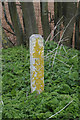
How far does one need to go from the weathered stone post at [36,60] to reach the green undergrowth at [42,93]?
0.17 meters

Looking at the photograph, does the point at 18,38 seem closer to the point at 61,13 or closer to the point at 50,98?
the point at 61,13

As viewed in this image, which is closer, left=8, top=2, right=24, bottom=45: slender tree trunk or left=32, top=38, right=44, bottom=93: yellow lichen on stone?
left=32, top=38, right=44, bottom=93: yellow lichen on stone

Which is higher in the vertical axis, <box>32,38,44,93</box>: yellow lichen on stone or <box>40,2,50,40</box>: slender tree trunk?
<box>40,2,50,40</box>: slender tree trunk

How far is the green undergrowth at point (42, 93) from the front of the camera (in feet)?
8.58

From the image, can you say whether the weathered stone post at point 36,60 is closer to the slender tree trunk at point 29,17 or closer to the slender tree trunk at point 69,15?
the slender tree trunk at point 29,17

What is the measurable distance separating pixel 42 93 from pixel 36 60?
1.90 feet

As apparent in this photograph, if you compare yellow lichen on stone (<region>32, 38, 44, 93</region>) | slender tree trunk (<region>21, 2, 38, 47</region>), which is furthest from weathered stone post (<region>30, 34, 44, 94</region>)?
slender tree trunk (<region>21, 2, 38, 47</region>)

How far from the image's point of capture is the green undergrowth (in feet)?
8.58

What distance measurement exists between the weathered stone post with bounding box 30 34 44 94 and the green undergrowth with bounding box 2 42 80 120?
0.17 metres

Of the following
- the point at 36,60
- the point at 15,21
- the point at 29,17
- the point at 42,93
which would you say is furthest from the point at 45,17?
the point at 42,93

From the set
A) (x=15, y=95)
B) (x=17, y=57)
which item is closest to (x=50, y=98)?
(x=15, y=95)

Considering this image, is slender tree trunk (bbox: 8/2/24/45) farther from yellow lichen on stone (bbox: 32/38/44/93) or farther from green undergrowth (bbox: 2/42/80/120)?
yellow lichen on stone (bbox: 32/38/44/93)

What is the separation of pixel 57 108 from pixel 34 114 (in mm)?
354

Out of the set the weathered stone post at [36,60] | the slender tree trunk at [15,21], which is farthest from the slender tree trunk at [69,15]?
the weathered stone post at [36,60]
